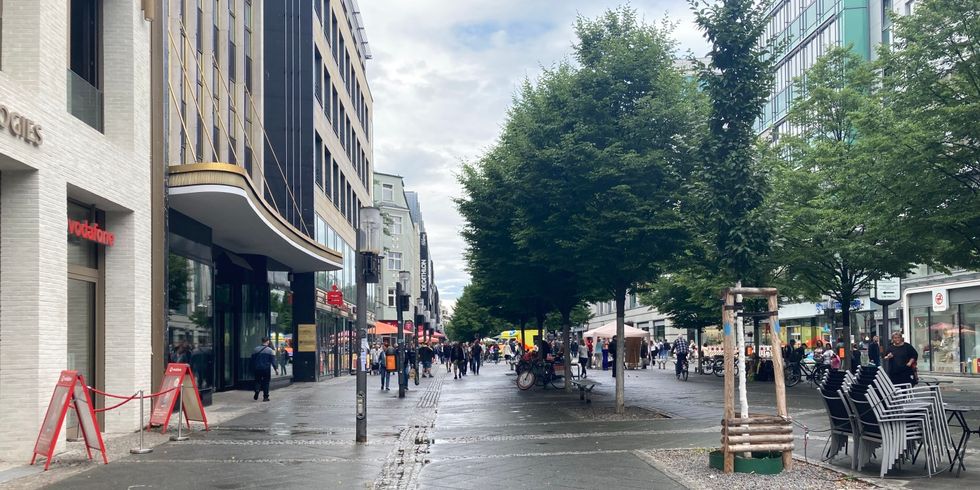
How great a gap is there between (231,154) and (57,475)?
56.5 feet

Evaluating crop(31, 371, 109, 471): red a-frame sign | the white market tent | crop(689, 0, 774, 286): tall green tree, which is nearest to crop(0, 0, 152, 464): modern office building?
crop(31, 371, 109, 471): red a-frame sign

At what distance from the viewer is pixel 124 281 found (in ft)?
53.0

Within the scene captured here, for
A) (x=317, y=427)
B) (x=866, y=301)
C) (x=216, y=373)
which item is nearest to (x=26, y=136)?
(x=317, y=427)

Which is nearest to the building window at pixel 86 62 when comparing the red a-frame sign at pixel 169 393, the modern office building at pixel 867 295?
the red a-frame sign at pixel 169 393

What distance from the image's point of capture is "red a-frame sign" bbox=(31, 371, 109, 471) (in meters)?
12.1

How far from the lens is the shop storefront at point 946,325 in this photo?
40.4 metres

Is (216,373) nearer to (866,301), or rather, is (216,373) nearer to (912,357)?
(912,357)

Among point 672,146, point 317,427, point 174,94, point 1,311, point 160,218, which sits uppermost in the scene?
point 174,94

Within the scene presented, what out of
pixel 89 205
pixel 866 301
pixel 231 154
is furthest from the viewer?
pixel 866 301

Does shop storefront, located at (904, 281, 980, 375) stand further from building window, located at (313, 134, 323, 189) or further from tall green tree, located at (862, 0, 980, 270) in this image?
building window, located at (313, 134, 323, 189)

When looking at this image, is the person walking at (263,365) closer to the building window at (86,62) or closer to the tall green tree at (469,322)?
the building window at (86,62)

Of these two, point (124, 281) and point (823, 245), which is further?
point (823, 245)

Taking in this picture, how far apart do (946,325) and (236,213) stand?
110 ft

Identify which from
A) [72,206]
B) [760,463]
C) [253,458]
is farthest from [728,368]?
[72,206]
